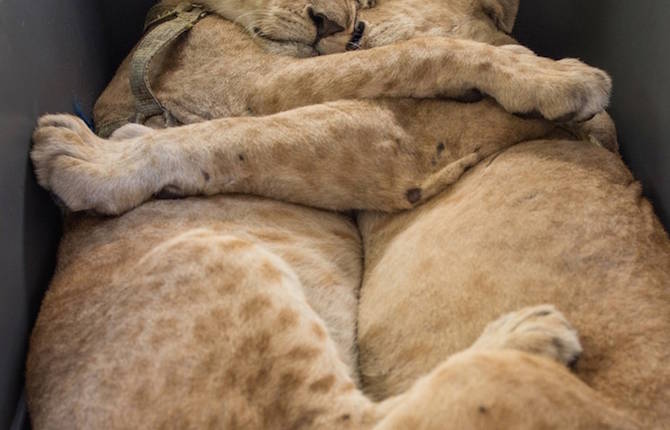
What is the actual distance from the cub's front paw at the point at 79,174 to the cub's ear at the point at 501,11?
1369 millimetres

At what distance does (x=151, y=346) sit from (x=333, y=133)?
771 mm

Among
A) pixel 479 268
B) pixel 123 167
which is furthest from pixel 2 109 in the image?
pixel 479 268

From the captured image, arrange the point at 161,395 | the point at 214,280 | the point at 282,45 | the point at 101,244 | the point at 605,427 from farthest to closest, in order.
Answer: the point at 282,45
the point at 101,244
the point at 214,280
the point at 161,395
the point at 605,427

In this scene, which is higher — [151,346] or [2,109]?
[2,109]

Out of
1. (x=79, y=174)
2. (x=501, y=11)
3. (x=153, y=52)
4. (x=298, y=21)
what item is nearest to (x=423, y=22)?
(x=501, y=11)

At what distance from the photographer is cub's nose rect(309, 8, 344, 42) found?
236 cm

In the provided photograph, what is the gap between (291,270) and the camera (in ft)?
6.12

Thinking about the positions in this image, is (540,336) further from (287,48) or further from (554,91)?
(287,48)

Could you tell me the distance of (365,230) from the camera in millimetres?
2170

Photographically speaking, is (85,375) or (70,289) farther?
(70,289)

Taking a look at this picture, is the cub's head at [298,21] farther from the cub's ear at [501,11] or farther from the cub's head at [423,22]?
the cub's ear at [501,11]

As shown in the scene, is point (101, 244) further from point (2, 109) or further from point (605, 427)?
point (605, 427)

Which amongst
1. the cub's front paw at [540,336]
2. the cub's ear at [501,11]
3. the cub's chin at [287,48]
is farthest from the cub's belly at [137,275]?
the cub's ear at [501,11]

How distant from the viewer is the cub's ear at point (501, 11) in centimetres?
261
